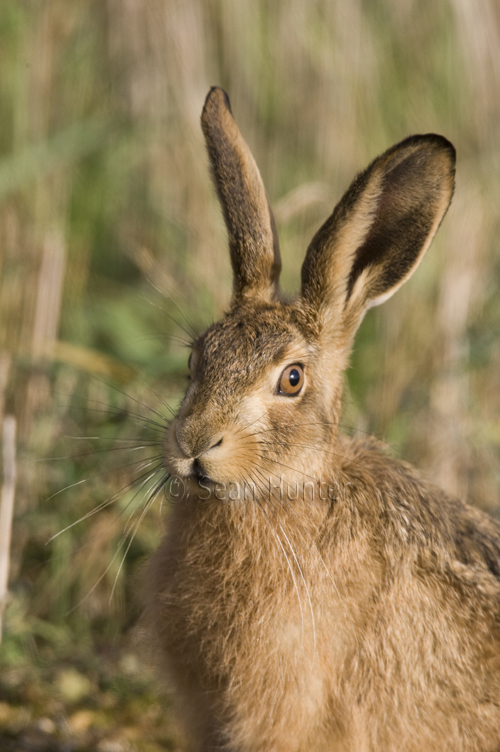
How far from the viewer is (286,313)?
3.32m

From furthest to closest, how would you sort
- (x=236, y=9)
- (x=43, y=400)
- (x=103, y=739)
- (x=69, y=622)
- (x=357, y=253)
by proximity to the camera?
(x=236, y=9) → (x=43, y=400) → (x=69, y=622) → (x=103, y=739) → (x=357, y=253)

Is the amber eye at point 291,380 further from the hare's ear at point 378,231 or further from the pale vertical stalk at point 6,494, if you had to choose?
the pale vertical stalk at point 6,494

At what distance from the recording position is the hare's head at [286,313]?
2949 millimetres

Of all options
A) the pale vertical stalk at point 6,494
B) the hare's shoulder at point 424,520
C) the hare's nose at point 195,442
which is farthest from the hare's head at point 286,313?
the pale vertical stalk at point 6,494

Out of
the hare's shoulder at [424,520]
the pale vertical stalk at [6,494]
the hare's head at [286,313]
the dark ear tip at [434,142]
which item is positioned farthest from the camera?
the pale vertical stalk at [6,494]

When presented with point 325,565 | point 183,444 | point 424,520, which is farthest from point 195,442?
point 424,520

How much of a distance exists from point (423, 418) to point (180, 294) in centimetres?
157

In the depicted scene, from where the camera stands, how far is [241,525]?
3230 millimetres

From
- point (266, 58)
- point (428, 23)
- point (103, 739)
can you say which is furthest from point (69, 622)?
point (428, 23)

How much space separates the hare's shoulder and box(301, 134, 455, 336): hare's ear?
1.74ft

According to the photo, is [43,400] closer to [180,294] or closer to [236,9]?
[180,294]

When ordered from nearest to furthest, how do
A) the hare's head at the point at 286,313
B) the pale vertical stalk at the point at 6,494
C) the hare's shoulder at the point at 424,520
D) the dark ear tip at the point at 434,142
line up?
the hare's head at the point at 286,313 → the dark ear tip at the point at 434,142 → the hare's shoulder at the point at 424,520 → the pale vertical stalk at the point at 6,494

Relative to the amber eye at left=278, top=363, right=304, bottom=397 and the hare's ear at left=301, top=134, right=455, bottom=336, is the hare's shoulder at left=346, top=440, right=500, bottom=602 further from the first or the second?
the hare's ear at left=301, top=134, right=455, bottom=336

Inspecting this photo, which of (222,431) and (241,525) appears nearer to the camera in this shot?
(222,431)
